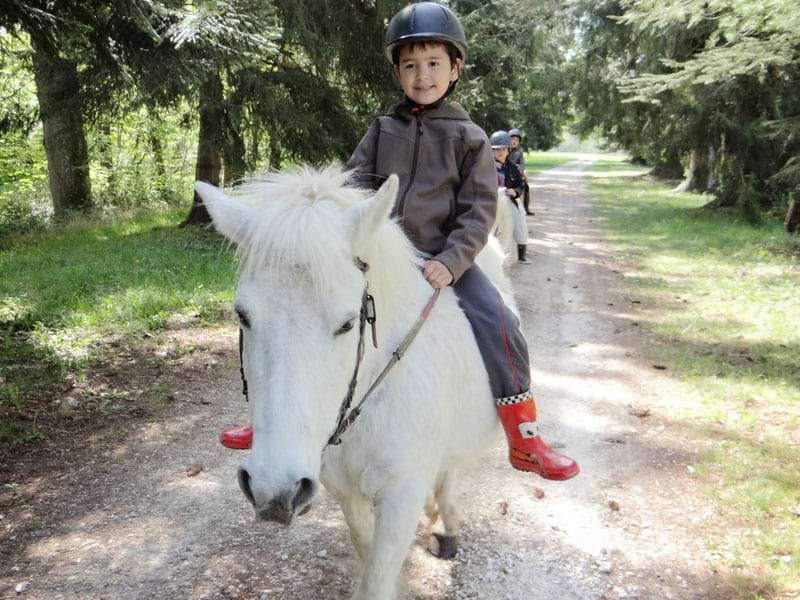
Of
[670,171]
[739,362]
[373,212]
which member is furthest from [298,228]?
[670,171]

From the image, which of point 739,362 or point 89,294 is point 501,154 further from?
point 89,294

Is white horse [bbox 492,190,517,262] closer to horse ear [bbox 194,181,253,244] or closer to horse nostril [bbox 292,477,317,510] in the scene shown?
horse ear [bbox 194,181,253,244]

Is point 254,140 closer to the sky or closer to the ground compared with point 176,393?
closer to the sky

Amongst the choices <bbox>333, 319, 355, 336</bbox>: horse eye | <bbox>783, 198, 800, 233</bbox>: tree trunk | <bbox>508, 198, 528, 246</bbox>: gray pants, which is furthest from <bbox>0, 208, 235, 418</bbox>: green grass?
<bbox>783, 198, 800, 233</bbox>: tree trunk

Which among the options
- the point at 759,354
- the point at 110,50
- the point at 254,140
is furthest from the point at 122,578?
the point at 254,140

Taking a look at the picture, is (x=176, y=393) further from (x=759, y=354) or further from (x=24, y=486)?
(x=759, y=354)

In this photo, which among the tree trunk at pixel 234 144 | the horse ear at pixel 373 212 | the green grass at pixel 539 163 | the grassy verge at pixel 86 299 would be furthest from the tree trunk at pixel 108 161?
the green grass at pixel 539 163

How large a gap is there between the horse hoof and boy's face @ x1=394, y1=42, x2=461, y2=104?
232 centimetres

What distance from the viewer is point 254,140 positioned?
952cm

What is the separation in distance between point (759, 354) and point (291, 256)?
19.3 ft

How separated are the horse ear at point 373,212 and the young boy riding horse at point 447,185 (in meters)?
0.73

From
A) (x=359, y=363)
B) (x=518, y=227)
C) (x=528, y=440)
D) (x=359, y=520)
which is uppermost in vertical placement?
(x=359, y=363)

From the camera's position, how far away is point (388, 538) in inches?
88.1

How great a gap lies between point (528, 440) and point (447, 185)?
1.31 meters
